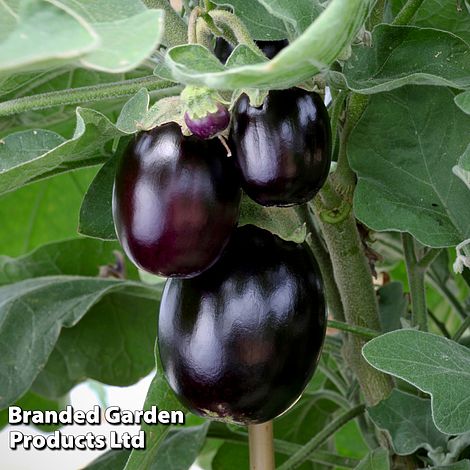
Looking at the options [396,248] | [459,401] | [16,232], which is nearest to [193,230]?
[459,401]

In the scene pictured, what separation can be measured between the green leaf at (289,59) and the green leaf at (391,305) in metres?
0.41

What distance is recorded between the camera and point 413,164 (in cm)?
57

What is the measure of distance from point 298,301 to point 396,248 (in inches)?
14.2

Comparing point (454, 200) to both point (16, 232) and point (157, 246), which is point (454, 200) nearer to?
point (157, 246)

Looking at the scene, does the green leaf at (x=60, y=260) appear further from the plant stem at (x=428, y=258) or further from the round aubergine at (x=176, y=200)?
the round aubergine at (x=176, y=200)

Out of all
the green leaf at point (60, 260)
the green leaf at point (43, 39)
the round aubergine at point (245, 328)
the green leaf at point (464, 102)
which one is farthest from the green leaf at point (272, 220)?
the green leaf at point (60, 260)

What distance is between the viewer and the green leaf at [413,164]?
0.55 metres

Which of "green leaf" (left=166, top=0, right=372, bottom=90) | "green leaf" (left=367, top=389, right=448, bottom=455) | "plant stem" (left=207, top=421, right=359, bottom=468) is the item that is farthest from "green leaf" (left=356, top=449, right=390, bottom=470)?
"green leaf" (left=166, top=0, right=372, bottom=90)

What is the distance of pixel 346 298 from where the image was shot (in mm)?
616

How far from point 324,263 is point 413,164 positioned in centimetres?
11

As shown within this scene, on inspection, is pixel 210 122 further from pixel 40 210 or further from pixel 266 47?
pixel 40 210

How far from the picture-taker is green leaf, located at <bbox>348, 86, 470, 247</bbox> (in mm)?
553

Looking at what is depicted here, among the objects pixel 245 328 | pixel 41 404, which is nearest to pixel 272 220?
pixel 245 328

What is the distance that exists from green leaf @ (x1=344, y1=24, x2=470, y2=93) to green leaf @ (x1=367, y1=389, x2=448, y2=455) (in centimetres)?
23
